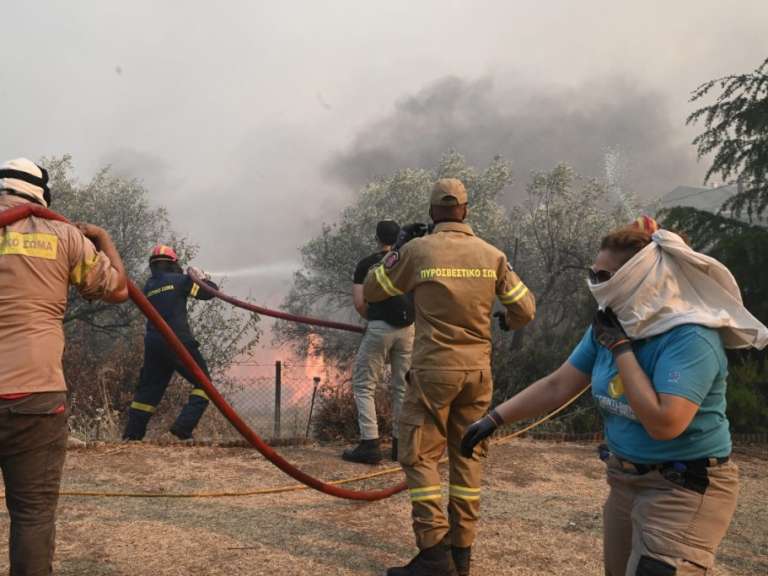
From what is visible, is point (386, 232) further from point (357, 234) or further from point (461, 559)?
point (357, 234)

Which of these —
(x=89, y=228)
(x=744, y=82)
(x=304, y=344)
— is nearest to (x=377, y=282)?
(x=89, y=228)

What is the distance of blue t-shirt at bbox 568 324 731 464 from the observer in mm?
1731

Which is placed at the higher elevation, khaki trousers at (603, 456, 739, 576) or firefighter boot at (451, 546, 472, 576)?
khaki trousers at (603, 456, 739, 576)

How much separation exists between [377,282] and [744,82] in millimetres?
7372

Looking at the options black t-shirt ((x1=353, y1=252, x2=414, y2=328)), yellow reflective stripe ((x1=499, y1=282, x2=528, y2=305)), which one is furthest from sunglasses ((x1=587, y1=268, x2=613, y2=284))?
black t-shirt ((x1=353, y1=252, x2=414, y2=328))

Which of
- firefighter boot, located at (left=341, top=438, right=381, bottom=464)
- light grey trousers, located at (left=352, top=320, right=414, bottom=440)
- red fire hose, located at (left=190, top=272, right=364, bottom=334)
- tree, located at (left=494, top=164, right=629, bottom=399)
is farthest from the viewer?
tree, located at (left=494, top=164, right=629, bottom=399)

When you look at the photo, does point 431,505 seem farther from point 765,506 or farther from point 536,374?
point 536,374

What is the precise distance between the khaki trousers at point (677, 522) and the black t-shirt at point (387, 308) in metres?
3.24

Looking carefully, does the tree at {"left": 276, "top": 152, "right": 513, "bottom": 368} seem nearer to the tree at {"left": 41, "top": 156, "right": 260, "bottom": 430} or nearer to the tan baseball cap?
→ the tree at {"left": 41, "top": 156, "right": 260, "bottom": 430}

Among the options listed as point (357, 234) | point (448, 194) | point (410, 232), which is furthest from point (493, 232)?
point (448, 194)

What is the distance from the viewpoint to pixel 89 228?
272 cm

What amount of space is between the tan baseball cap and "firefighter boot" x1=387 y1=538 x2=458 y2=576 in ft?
5.64

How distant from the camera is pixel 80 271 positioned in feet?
8.59

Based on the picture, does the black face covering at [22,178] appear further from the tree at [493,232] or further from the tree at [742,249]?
the tree at [493,232]
